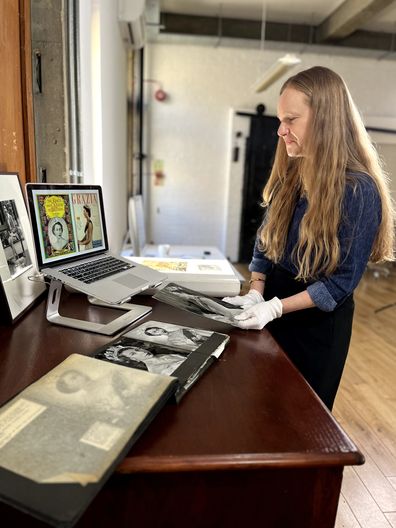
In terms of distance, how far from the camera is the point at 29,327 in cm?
100

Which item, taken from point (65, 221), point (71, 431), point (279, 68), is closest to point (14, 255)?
point (65, 221)

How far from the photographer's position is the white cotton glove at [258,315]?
3.43 ft

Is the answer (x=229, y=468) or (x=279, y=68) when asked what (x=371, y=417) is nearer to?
(x=229, y=468)

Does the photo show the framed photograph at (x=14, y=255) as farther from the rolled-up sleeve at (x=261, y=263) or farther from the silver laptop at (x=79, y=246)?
the rolled-up sleeve at (x=261, y=263)

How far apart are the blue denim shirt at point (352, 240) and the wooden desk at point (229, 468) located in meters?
0.43

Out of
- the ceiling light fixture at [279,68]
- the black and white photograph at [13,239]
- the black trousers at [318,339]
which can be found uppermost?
the ceiling light fixture at [279,68]

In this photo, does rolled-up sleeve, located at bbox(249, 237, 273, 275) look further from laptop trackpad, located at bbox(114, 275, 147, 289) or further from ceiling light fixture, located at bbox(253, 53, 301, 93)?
ceiling light fixture, located at bbox(253, 53, 301, 93)

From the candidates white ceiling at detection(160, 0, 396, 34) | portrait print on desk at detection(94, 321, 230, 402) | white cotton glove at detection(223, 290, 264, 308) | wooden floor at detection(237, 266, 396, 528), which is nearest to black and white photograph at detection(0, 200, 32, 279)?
portrait print on desk at detection(94, 321, 230, 402)

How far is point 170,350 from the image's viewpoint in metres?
0.86

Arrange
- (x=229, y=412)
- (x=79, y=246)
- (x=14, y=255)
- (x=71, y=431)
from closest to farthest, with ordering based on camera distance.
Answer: (x=71, y=431), (x=229, y=412), (x=14, y=255), (x=79, y=246)

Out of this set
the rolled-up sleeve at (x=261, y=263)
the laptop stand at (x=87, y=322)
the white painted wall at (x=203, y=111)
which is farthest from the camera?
the white painted wall at (x=203, y=111)

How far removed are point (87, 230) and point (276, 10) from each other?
4.78m

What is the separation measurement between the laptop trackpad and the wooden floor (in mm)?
1203

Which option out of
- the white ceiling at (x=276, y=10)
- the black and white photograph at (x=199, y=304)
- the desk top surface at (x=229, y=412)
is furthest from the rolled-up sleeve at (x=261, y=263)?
the white ceiling at (x=276, y=10)
